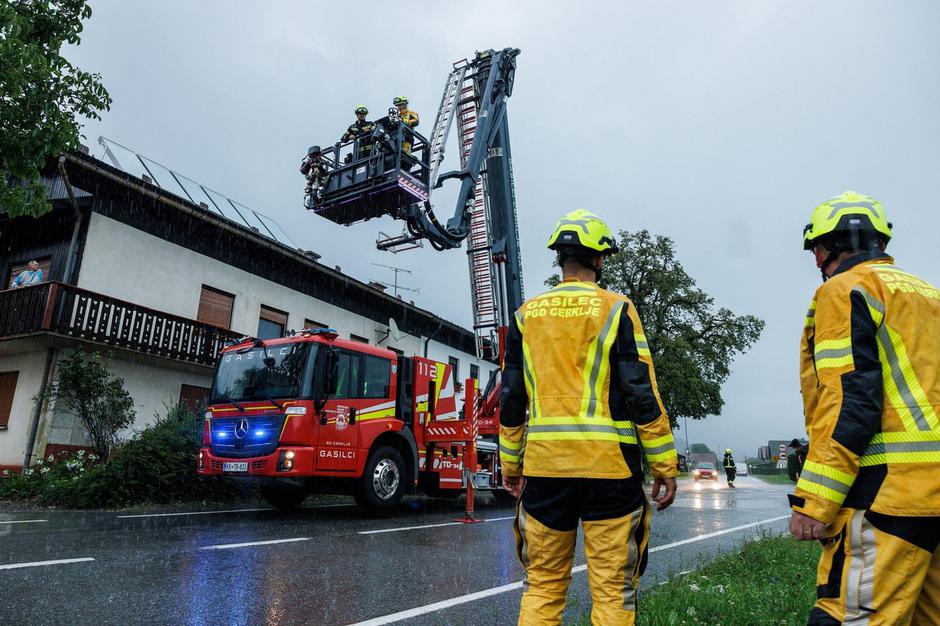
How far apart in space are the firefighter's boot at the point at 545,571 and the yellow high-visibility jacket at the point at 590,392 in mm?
237

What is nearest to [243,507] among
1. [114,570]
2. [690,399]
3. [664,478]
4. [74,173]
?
[114,570]

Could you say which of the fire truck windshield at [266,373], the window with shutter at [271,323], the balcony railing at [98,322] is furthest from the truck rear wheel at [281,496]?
the window with shutter at [271,323]

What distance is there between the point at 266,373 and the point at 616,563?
7.69 meters

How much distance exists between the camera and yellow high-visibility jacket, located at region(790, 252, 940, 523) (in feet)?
6.17

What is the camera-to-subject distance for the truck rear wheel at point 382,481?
30.1ft

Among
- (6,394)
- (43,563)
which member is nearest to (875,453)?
(43,563)

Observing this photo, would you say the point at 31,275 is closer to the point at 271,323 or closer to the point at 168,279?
the point at 168,279

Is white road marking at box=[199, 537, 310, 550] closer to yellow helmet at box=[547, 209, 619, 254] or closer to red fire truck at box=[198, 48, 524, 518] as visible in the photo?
red fire truck at box=[198, 48, 524, 518]

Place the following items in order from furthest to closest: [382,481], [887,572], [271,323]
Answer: [271,323], [382,481], [887,572]

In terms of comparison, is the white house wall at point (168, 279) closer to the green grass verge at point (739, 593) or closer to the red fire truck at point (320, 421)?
the red fire truck at point (320, 421)

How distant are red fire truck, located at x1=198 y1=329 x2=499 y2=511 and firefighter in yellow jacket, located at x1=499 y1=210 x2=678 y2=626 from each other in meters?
6.41

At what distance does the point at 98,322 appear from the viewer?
44.2 ft

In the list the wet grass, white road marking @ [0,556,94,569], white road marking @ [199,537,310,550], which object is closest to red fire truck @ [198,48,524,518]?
white road marking @ [199,537,310,550]

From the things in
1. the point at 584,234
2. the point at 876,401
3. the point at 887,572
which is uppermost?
the point at 584,234
